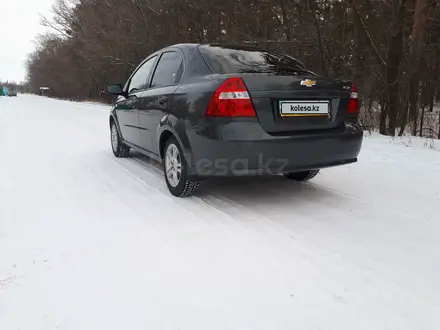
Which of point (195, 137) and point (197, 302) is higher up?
point (195, 137)

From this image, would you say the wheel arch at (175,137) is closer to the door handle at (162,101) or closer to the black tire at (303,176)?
the door handle at (162,101)

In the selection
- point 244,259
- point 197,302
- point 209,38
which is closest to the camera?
point 197,302

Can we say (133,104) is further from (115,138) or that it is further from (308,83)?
(308,83)

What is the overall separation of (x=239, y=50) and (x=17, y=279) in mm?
3044

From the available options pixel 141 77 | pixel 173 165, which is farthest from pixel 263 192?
pixel 141 77

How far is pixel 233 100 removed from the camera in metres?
3.07

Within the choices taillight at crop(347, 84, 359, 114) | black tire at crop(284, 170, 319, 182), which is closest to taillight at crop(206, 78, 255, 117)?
taillight at crop(347, 84, 359, 114)

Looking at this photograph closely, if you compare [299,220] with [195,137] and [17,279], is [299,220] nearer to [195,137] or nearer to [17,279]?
[195,137]

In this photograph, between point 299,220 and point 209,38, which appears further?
point 209,38

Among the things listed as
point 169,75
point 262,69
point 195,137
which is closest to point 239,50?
point 262,69

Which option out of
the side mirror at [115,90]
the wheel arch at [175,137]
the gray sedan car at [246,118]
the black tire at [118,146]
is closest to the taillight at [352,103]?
the gray sedan car at [246,118]

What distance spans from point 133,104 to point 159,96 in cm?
105

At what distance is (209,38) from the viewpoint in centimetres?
1997

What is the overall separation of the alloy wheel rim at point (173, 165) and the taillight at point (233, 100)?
838 mm
